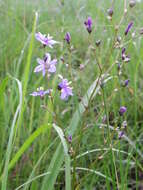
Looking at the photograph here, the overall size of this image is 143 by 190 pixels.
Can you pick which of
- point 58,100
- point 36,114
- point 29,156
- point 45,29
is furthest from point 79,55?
point 29,156

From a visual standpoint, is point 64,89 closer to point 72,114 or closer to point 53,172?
point 53,172

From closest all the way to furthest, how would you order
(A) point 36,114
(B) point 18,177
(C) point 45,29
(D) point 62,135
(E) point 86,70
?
(D) point 62,135, (B) point 18,177, (A) point 36,114, (E) point 86,70, (C) point 45,29

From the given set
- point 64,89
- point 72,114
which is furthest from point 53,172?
point 72,114

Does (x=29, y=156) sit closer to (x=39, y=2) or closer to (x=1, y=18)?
(x=1, y=18)

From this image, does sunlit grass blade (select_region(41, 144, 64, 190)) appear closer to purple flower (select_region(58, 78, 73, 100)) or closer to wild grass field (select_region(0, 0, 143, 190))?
wild grass field (select_region(0, 0, 143, 190))

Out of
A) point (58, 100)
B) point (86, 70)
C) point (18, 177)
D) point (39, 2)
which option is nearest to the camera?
point (18, 177)

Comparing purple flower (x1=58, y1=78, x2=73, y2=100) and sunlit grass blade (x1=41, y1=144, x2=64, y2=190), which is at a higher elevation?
purple flower (x1=58, y1=78, x2=73, y2=100)

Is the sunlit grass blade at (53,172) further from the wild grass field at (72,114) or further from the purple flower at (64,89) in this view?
the purple flower at (64,89)

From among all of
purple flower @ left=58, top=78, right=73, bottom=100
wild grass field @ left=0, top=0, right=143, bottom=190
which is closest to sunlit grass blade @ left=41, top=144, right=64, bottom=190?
wild grass field @ left=0, top=0, right=143, bottom=190

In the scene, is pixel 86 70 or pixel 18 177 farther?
pixel 86 70
